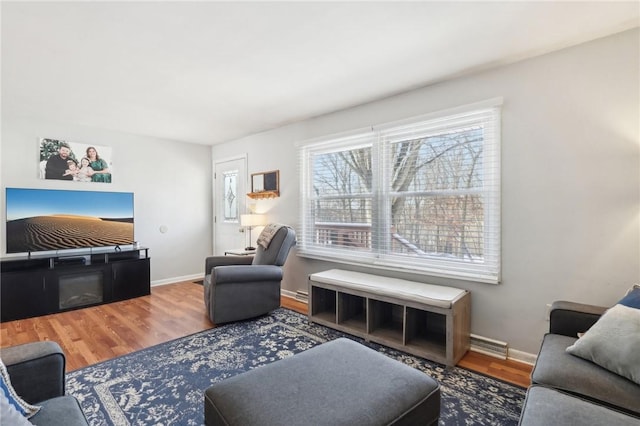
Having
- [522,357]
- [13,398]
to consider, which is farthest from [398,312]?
[13,398]

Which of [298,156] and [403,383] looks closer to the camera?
[403,383]

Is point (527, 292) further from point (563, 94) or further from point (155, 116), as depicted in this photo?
point (155, 116)

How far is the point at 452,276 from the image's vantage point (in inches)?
106

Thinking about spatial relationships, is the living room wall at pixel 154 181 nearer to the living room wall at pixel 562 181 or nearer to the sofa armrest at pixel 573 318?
the living room wall at pixel 562 181

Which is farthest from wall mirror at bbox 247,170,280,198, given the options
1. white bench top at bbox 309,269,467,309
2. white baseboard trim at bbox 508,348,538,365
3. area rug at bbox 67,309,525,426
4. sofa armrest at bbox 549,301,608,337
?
sofa armrest at bbox 549,301,608,337

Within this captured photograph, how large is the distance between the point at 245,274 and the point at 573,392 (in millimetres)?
2661

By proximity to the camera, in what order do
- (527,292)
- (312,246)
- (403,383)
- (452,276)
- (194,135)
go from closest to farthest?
(403,383) → (527,292) → (452,276) → (312,246) → (194,135)

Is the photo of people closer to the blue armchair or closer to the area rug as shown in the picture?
the blue armchair

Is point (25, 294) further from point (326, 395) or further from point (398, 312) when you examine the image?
point (398, 312)

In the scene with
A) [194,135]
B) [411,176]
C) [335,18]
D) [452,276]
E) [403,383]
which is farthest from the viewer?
[194,135]

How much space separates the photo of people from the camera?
12.9 feet

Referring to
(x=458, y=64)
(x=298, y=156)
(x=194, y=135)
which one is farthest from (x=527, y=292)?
(x=194, y=135)

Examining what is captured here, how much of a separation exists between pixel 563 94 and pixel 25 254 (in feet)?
19.2

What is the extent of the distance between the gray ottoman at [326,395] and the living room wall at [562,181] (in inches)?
56.1
